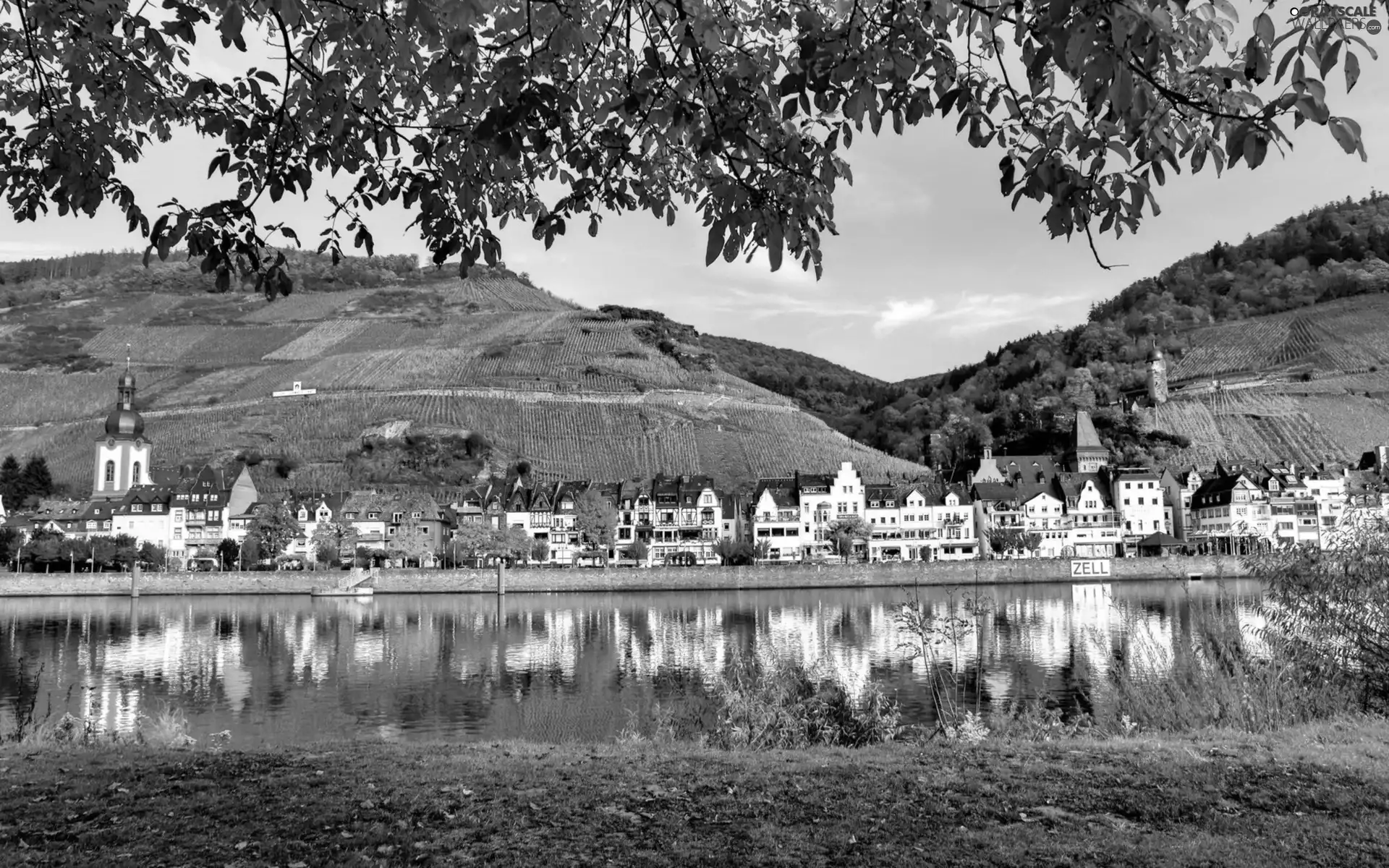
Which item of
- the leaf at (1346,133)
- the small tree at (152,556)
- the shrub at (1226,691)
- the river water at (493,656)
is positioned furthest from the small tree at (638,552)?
the leaf at (1346,133)

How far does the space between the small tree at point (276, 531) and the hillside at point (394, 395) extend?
1350cm

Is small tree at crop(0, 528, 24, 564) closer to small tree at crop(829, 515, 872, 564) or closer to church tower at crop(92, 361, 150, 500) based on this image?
church tower at crop(92, 361, 150, 500)

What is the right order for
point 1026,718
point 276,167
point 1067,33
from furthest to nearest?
point 1026,718, point 276,167, point 1067,33

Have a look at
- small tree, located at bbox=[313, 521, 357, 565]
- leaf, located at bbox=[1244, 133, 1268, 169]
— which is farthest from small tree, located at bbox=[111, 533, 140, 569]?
leaf, located at bbox=[1244, 133, 1268, 169]

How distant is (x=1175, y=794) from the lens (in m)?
8.66

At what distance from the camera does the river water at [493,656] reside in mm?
21484

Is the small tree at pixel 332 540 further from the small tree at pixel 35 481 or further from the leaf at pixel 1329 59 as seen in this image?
the leaf at pixel 1329 59

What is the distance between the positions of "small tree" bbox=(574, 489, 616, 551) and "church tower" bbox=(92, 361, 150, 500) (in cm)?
4270

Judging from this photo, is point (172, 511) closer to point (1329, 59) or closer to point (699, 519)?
point (699, 519)

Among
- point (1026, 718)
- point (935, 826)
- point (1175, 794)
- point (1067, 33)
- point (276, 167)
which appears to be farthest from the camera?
point (1026, 718)

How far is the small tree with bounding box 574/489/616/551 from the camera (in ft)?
271

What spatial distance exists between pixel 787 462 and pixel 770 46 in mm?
97011

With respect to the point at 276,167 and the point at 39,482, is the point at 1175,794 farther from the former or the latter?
the point at 39,482

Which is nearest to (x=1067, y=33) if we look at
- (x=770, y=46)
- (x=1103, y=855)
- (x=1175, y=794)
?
(x=770, y=46)
